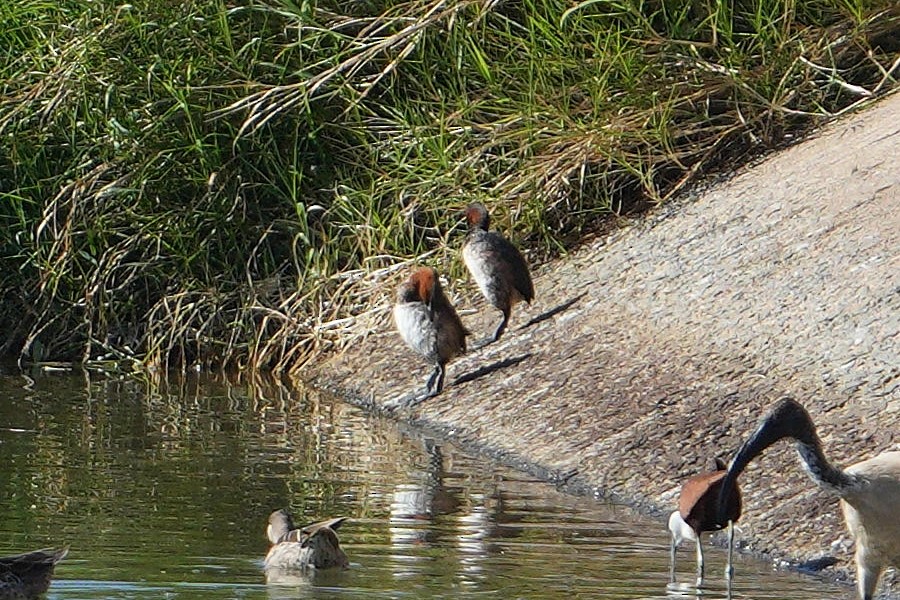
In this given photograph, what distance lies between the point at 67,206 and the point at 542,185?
3.66 meters

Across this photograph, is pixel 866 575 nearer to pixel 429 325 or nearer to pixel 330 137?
pixel 429 325

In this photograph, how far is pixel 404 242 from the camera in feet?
48.0

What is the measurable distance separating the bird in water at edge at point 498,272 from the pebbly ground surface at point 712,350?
219mm

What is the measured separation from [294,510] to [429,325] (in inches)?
120

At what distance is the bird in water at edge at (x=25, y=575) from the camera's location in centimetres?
719

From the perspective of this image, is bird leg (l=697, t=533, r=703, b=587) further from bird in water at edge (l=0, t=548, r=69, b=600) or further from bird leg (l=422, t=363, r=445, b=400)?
bird leg (l=422, t=363, r=445, b=400)

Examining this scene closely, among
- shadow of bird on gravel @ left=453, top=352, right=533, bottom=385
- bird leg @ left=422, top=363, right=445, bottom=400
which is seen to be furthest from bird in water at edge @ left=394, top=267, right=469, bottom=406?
shadow of bird on gravel @ left=453, top=352, right=533, bottom=385

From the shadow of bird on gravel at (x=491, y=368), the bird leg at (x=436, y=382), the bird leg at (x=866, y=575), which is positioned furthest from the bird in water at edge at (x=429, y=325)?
the bird leg at (x=866, y=575)

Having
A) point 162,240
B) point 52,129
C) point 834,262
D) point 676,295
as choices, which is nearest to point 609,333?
point 676,295

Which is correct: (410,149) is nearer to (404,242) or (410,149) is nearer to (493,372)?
(404,242)

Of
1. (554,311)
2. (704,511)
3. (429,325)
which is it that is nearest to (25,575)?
(704,511)

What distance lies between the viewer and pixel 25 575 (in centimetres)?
722

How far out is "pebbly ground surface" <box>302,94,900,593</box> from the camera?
371 inches

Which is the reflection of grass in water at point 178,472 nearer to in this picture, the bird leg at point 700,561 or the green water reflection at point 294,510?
the green water reflection at point 294,510
